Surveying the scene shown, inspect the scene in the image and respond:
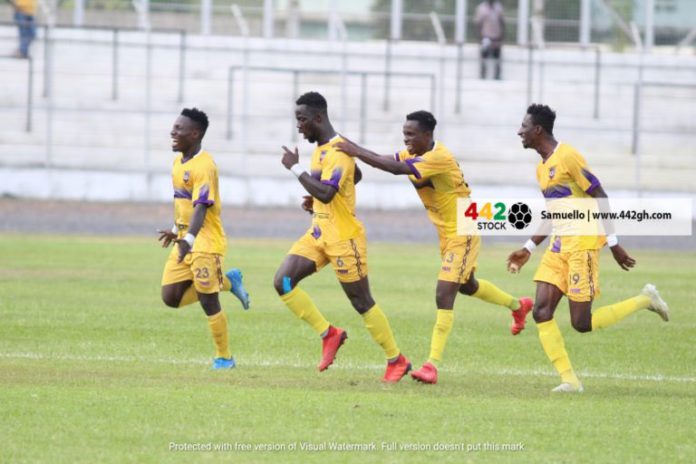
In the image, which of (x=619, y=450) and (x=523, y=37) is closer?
(x=619, y=450)

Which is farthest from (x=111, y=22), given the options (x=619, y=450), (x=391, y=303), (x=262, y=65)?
(x=619, y=450)

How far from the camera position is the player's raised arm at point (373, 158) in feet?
36.8

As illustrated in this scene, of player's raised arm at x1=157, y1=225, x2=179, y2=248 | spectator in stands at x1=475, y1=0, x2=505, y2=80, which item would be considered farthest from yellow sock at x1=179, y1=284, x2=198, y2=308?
spectator in stands at x1=475, y1=0, x2=505, y2=80

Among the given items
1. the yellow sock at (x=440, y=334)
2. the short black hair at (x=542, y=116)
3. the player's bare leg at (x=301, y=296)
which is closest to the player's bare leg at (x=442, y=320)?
the yellow sock at (x=440, y=334)

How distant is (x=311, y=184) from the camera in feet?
36.9

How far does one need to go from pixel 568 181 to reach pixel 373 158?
1.67 meters

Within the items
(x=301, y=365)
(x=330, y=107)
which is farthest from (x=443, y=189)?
(x=330, y=107)

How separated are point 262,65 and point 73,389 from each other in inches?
1112

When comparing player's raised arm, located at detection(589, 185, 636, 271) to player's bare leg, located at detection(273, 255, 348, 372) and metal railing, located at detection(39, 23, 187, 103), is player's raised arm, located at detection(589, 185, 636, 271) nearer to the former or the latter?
player's bare leg, located at detection(273, 255, 348, 372)

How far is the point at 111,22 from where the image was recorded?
38.2m

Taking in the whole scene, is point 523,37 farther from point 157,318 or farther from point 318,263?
point 318,263

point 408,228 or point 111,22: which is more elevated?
point 111,22

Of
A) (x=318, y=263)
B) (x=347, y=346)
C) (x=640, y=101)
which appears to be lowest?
(x=347, y=346)

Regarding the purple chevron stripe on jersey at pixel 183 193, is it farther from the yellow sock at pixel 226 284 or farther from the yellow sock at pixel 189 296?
the yellow sock at pixel 226 284
